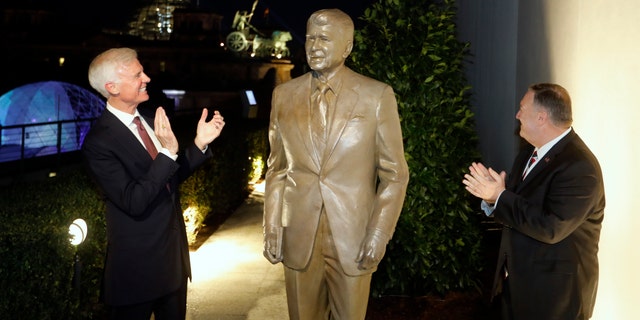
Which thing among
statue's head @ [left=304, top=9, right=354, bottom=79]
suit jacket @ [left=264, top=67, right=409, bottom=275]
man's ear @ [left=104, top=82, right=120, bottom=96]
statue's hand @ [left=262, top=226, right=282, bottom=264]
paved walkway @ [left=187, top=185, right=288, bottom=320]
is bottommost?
paved walkway @ [left=187, top=185, right=288, bottom=320]

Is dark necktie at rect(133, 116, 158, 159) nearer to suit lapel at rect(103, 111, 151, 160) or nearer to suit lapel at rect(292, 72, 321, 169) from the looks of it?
suit lapel at rect(103, 111, 151, 160)

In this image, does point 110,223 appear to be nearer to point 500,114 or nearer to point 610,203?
point 610,203

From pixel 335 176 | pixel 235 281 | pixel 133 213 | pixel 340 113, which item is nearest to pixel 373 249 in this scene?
pixel 335 176

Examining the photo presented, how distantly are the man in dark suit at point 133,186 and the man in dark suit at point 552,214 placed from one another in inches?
70.4

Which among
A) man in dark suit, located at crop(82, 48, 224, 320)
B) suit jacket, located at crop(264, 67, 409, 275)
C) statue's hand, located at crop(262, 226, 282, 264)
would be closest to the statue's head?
suit jacket, located at crop(264, 67, 409, 275)


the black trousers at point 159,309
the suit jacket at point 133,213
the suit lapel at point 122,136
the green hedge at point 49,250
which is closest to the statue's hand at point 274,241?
the suit jacket at point 133,213

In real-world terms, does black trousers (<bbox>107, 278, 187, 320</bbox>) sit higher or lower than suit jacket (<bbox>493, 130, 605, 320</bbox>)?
lower

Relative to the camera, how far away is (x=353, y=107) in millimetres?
3148

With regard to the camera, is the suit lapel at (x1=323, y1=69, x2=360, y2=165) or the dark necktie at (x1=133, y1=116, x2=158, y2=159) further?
the dark necktie at (x1=133, y1=116, x2=158, y2=159)

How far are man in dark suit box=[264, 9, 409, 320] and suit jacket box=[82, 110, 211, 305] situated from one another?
66 cm

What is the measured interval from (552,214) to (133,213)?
2.23 meters

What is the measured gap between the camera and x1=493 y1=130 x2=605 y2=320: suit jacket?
301 centimetres

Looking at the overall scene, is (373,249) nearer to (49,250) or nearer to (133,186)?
(133,186)

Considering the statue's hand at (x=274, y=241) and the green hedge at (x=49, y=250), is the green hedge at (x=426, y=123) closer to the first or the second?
the statue's hand at (x=274, y=241)
